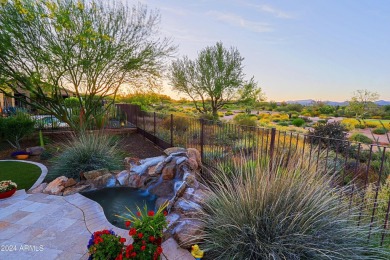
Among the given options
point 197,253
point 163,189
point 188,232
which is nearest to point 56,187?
point 163,189

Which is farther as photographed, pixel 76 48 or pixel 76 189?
pixel 76 48

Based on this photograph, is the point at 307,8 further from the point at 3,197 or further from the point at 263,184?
the point at 3,197

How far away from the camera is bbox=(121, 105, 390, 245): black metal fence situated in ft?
8.50

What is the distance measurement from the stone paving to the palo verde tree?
467cm

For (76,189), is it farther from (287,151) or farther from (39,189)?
(287,151)

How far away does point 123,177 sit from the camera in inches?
193

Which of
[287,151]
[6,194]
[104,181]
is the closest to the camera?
[6,194]

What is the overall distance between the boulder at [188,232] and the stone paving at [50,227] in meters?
0.08

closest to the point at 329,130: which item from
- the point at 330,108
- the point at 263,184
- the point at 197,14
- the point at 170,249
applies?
the point at 197,14

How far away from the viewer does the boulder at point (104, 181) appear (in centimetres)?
473

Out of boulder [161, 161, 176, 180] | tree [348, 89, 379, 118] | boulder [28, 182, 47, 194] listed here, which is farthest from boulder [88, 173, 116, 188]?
tree [348, 89, 379, 118]

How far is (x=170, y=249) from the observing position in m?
2.42

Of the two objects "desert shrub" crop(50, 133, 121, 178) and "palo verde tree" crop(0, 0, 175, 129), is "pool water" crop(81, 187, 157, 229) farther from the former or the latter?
"palo verde tree" crop(0, 0, 175, 129)

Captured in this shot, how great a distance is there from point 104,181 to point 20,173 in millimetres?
2402
